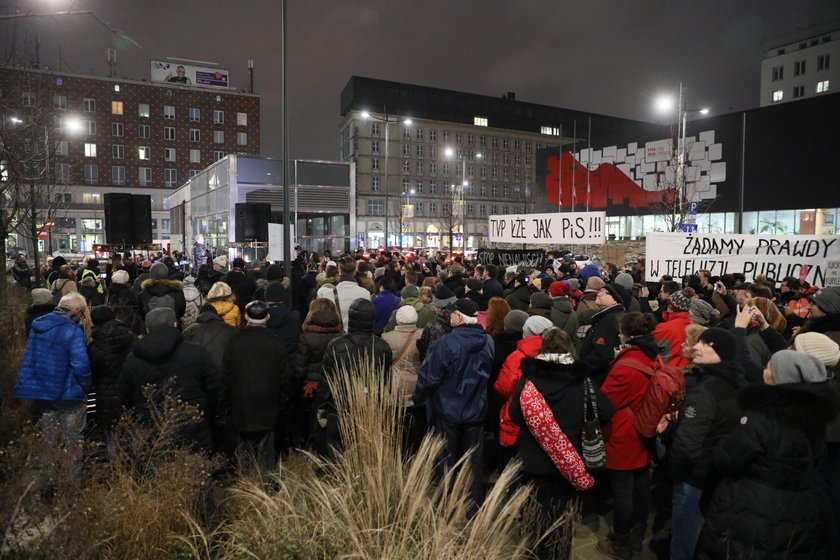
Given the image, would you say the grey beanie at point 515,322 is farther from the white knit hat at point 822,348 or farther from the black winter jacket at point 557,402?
the white knit hat at point 822,348

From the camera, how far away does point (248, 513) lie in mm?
3312

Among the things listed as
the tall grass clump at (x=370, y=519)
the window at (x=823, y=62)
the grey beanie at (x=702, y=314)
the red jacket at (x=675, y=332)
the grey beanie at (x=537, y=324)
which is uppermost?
the window at (x=823, y=62)

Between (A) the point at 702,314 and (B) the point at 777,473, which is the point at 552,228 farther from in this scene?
(B) the point at 777,473

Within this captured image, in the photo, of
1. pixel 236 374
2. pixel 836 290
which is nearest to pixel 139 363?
pixel 236 374

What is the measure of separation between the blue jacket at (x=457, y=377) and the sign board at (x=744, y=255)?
23.7ft

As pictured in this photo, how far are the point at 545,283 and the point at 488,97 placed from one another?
327 feet

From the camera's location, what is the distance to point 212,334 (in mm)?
5723

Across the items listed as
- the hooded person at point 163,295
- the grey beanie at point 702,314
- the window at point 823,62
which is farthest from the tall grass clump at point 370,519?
the window at point 823,62

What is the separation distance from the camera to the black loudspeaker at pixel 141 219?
1525 centimetres

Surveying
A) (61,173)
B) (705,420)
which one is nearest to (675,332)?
(705,420)

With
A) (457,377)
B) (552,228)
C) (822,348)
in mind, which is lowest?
(457,377)

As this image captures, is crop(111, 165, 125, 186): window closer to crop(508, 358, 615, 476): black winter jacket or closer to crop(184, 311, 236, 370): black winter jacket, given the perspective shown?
crop(184, 311, 236, 370): black winter jacket

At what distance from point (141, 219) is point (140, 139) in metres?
65.2

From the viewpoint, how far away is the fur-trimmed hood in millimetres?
2941
